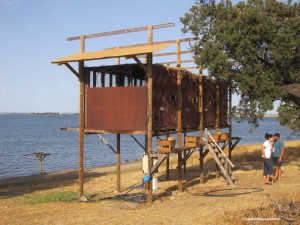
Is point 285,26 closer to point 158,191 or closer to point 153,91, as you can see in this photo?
point 153,91

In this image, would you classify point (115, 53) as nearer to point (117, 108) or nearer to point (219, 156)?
point (117, 108)

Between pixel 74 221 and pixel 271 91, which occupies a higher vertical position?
pixel 271 91

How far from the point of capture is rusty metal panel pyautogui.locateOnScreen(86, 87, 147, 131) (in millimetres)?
15227

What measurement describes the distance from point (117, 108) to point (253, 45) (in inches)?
305

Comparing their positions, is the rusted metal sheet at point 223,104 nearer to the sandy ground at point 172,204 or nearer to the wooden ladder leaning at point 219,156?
the sandy ground at point 172,204

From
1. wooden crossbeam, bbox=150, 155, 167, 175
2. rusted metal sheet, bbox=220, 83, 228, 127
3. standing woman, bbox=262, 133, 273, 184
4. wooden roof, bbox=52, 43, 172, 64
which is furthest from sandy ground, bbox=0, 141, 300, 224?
wooden roof, bbox=52, 43, 172, 64

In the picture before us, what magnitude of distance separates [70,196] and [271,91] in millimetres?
11242

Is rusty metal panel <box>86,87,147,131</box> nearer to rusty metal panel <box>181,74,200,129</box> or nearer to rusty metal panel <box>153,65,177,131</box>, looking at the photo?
rusty metal panel <box>153,65,177,131</box>

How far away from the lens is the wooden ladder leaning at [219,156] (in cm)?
1800

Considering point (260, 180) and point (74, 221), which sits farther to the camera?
A: point (260, 180)

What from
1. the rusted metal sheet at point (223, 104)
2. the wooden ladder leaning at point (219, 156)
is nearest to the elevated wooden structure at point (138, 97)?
the wooden ladder leaning at point (219, 156)

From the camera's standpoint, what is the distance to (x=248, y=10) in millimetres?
17734

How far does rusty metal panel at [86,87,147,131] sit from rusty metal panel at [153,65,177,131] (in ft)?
2.17

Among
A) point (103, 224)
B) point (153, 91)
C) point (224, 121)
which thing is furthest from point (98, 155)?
point (103, 224)
